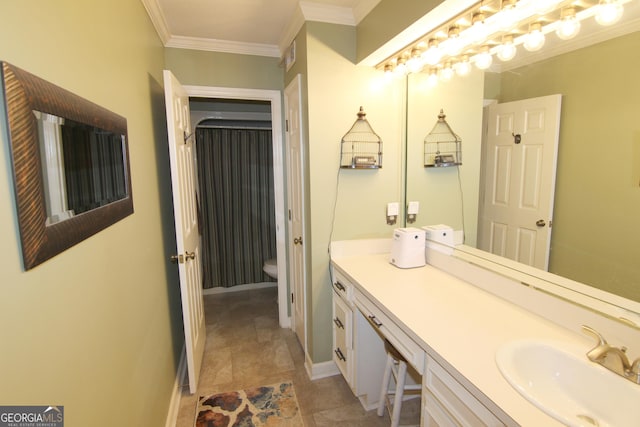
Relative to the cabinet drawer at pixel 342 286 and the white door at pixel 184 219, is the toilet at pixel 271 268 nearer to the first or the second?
the white door at pixel 184 219

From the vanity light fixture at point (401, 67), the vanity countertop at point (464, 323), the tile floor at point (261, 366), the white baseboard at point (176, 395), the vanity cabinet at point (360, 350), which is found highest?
the vanity light fixture at point (401, 67)

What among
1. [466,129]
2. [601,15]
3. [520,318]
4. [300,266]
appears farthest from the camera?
[300,266]

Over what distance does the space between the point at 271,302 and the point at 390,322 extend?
2390mm

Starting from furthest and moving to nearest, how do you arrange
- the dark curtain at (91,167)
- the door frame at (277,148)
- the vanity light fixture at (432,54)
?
the door frame at (277,148), the vanity light fixture at (432,54), the dark curtain at (91,167)

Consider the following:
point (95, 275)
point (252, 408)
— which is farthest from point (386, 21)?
point (252, 408)

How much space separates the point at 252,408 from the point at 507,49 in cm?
242

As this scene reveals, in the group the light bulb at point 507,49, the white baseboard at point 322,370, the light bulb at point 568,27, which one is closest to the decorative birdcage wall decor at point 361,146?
the light bulb at point 507,49

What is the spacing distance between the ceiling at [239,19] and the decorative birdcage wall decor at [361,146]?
2.01 feet

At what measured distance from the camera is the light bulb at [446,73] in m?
1.91

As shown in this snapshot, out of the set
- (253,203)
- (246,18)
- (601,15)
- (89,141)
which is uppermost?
(246,18)

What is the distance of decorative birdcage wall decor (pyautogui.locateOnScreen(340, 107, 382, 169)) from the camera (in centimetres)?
212

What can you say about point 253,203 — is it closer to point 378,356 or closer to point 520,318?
point 378,356

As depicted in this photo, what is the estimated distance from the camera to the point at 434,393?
3.83ft

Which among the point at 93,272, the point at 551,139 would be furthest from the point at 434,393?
the point at 93,272
